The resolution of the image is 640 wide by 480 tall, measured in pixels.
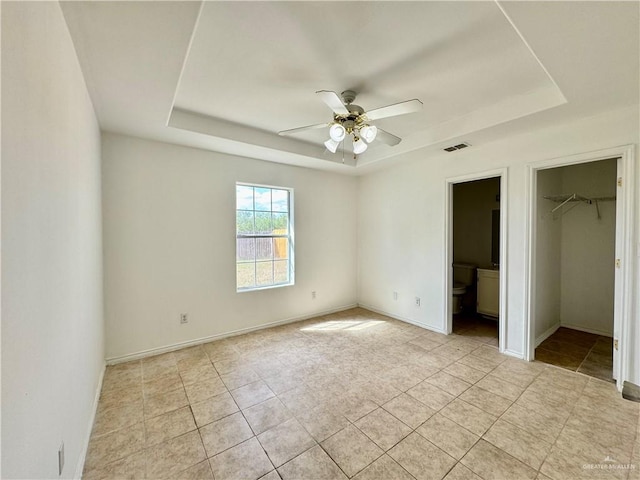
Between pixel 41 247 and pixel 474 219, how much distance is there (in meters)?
5.53

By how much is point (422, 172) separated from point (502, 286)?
5.96 feet

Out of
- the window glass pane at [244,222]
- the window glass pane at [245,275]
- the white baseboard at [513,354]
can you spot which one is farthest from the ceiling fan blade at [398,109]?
the white baseboard at [513,354]

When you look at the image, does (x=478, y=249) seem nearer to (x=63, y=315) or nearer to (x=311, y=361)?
(x=311, y=361)

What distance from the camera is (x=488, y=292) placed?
4.21 meters

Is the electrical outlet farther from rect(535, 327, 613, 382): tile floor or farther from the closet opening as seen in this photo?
the closet opening

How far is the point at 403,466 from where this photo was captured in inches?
63.8

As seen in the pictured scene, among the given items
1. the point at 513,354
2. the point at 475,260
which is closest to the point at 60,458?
the point at 513,354

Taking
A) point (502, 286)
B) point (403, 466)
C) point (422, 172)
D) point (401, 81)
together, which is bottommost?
point (403, 466)

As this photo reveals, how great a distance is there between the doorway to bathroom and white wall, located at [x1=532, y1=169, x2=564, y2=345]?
557 millimetres

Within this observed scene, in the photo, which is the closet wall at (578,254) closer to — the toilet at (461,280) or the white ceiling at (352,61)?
the toilet at (461,280)

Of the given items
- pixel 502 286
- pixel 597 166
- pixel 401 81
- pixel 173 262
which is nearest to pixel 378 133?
pixel 401 81

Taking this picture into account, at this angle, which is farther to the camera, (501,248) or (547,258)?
(547,258)

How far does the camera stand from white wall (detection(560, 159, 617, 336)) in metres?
3.60

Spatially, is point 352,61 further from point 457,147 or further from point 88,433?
point 88,433
